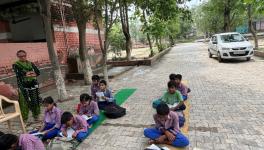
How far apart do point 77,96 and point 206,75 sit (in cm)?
548

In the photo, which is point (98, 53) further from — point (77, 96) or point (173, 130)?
point (173, 130)

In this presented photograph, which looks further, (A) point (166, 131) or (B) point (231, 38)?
(B) point (231, 38)

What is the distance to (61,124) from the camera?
16.4 feet

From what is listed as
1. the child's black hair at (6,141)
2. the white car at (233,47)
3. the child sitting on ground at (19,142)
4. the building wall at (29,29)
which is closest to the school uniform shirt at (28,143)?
A: the child sitting on ground at (19,142)

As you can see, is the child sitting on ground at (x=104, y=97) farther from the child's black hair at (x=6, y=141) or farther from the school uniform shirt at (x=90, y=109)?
the child's black hair at (x=6, y=141)

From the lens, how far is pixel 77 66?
12.8 meters

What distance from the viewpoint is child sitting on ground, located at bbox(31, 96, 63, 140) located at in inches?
202

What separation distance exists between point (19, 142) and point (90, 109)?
223 centimetres

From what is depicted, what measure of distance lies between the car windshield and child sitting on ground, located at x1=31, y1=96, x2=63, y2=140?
465 inches

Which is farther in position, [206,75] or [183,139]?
[206,75]

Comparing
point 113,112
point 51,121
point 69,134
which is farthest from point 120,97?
point 69,134

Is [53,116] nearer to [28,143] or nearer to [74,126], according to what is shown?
[74,126]

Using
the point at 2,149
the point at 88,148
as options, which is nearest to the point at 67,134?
the point at 88,148

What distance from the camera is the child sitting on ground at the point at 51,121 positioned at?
513 cm
